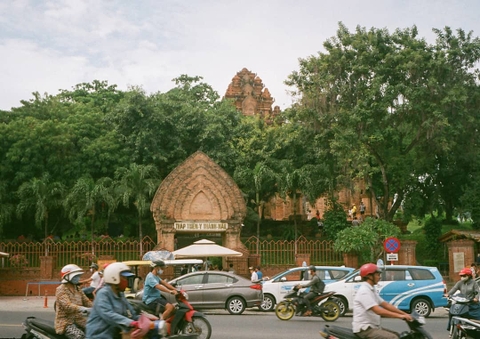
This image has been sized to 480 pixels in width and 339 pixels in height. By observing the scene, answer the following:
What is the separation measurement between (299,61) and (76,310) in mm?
26530

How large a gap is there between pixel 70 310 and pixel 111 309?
176 cm

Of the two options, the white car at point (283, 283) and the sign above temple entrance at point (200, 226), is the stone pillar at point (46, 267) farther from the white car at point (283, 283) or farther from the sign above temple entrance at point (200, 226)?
the white car at point (283, 283)

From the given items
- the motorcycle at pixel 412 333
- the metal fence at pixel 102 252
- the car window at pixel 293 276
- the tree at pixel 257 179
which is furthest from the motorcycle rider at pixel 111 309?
the tree at pixel 257 179

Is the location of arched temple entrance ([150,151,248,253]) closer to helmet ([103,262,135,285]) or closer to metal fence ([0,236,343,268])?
metal fence ([0,236,343,268])

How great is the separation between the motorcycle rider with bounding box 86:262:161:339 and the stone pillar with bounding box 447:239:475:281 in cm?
2433

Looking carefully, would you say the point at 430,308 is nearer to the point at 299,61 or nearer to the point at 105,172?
the point at 299,61

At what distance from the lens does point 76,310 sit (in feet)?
27.3

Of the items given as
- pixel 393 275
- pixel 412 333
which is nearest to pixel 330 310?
pixel 393 275

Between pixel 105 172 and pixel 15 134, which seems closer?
pixel 15 134

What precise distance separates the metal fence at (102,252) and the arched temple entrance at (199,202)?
128 cm

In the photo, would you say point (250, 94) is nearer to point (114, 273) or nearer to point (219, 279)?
point (219, 279)

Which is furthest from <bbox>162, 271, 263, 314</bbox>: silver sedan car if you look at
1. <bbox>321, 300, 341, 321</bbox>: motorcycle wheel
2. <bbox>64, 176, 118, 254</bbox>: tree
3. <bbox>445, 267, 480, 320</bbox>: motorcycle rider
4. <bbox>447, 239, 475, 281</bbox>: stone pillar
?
<bbox>447, 239, 475, 281</bbox>: stone pillar

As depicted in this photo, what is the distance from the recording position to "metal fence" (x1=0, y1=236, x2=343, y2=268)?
28719mm

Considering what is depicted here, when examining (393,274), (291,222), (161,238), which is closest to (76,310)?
(393,274)
